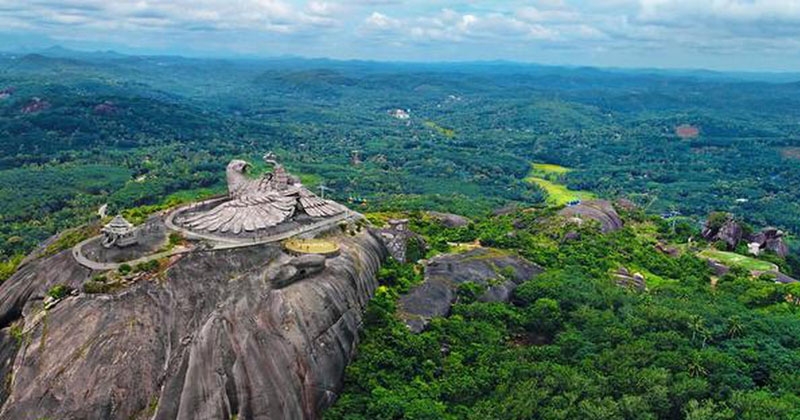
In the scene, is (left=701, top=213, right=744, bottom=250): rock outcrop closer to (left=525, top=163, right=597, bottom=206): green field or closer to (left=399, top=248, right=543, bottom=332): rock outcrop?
(left=399, top=248, right=543, bottom=332): rock outcrop

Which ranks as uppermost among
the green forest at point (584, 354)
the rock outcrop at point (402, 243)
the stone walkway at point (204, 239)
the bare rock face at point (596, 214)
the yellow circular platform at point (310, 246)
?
the stone walkway at point (204, 239)

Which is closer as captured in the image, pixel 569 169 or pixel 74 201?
pixel 74 201

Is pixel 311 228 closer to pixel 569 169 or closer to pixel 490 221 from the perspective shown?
pixel 490 221

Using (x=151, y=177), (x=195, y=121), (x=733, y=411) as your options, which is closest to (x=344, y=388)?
(x=733, y=411)

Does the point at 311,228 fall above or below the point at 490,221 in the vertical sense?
above

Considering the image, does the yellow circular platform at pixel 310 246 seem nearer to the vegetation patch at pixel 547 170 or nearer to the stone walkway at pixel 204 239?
the stone walkway at pixel 204 239

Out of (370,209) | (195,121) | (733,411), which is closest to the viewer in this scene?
(733,411)

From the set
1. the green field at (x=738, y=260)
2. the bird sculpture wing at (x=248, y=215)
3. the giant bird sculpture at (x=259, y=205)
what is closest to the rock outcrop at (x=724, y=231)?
the green field at (x=738, y=260)
